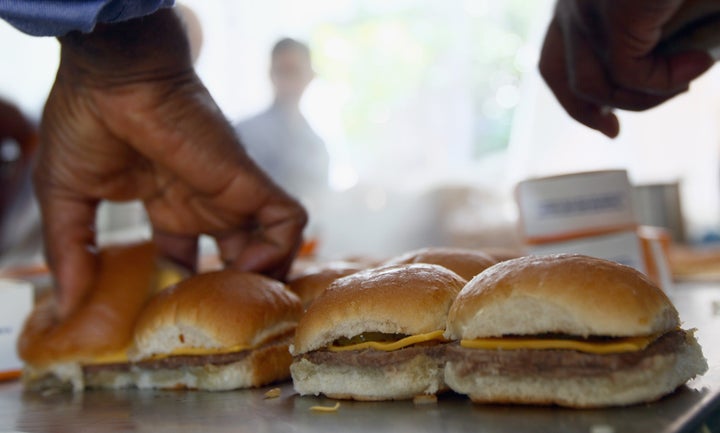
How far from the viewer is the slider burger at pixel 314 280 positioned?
4.90 ft

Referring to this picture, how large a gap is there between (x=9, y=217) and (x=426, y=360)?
302 centimetres

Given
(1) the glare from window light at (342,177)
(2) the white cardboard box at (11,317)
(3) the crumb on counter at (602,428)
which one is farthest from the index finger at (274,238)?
(1) the glare from window light at (342,177)

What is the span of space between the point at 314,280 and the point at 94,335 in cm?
47

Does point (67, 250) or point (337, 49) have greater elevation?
point (337, 49)

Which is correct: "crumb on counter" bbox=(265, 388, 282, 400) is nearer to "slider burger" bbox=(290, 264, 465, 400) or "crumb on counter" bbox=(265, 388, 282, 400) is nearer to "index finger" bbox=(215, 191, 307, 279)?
"slider burger" bbox=(290, 264, 465, 400)

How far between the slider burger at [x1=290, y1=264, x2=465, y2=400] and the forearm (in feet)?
1.69

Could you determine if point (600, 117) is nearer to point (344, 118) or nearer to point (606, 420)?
point (606, 420)

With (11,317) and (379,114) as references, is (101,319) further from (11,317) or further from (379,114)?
(379,114)

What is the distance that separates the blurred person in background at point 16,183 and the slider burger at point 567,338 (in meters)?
2.74

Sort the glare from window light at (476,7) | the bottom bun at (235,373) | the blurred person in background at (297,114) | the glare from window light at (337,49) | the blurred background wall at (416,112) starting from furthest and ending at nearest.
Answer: the glare from window light at (476,7) < the glare from window light at (337,49) < the blurred background wall at (416,112) < the blurred person in background at (297,114) < the bottom bun at (235,373)

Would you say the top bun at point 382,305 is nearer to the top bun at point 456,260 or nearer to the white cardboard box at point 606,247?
the top bun at point 456,260

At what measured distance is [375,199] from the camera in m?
4.86

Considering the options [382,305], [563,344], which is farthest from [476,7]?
[563,344]

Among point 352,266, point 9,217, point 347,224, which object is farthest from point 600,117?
point 347,224
